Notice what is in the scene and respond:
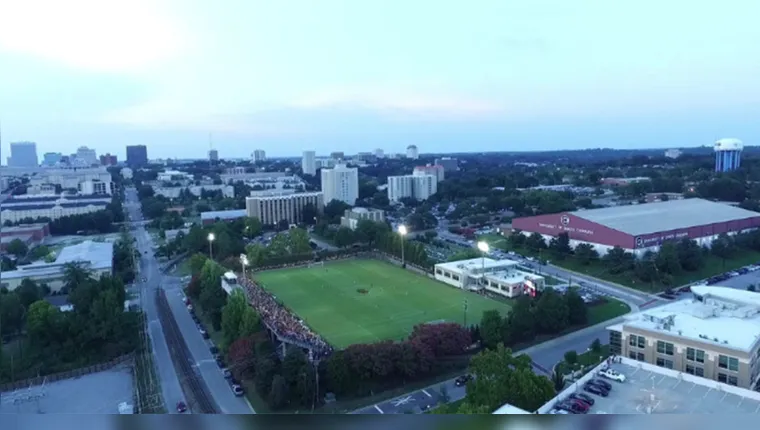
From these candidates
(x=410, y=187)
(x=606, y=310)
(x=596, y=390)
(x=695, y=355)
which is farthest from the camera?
(x=410, y=187)

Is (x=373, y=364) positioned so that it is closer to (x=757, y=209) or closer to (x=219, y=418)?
(x=219, y=418)

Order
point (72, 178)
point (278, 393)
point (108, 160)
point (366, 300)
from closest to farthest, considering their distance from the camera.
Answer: point (278, 393) < point (366, 300) < point (72, 178) < point (108, 160)

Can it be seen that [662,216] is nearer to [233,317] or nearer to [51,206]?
[233,317]

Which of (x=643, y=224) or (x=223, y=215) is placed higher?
(x=643, y=224)

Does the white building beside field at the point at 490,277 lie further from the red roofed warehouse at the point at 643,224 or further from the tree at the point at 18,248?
the tree at the point at 18,248

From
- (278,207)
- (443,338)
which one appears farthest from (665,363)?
(278,207)

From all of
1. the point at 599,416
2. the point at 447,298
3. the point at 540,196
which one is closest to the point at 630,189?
the point at 540,196
